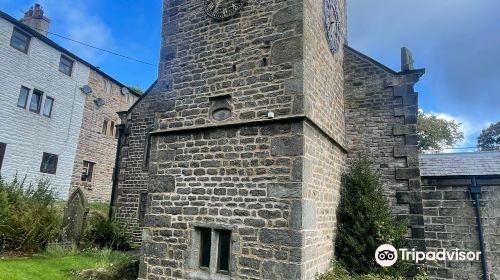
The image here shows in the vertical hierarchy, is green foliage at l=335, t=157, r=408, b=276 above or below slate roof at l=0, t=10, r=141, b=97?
below

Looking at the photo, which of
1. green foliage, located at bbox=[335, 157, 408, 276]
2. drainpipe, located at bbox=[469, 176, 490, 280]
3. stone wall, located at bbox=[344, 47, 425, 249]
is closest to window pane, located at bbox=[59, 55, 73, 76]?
stone wall, located at bbox=[344, 47, 425, 249]

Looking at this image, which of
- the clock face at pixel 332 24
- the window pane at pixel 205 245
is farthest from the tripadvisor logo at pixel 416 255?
the clock face at pixel 332 24

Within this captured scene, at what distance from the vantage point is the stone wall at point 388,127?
8.55 m

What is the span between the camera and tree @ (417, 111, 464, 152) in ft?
80.3

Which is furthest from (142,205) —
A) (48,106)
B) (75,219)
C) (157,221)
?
(48,106)

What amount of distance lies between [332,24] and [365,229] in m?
5.92

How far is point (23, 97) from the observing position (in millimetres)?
17547

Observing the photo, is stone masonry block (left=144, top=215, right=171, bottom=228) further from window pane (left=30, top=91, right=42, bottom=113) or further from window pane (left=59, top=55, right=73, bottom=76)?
window pane (left=59, top=55, right=73, bottom=76)

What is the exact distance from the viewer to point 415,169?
8633mm

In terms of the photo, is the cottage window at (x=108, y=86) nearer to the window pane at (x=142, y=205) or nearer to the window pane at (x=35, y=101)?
the window pane at (x=35, y=101)

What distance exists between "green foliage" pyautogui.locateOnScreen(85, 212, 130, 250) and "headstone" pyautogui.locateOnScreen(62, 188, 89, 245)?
1.20m

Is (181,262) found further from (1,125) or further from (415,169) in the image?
(1,125)

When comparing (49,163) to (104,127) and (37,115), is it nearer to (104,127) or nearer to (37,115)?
(37,115)

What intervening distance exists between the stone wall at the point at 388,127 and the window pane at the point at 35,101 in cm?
1789
